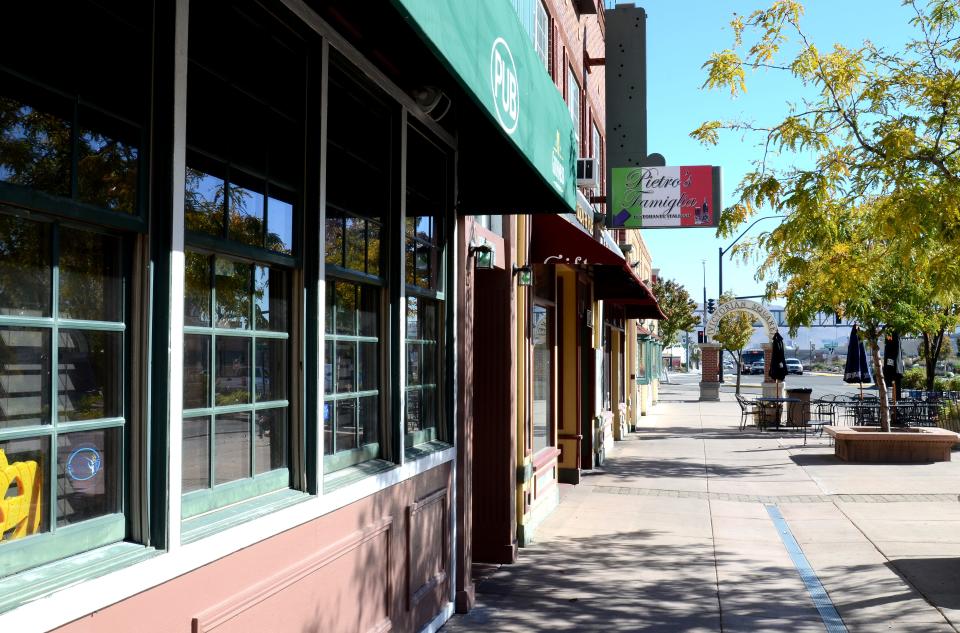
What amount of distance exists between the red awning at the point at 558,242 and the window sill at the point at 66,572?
687cm

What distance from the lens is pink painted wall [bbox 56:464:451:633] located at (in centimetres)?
313

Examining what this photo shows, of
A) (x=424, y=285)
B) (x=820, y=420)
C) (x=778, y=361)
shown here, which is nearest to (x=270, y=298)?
(x=424, y=285)

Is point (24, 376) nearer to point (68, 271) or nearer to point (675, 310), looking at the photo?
point (68, 271)

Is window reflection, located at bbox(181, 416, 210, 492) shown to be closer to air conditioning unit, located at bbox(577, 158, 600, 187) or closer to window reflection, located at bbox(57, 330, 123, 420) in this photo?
window reflection, located at bbox(57, 330, 123, 420)

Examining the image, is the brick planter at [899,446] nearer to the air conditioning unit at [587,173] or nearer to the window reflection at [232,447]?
the air conditioning unit at [587,173]

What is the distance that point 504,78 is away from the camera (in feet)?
16.2

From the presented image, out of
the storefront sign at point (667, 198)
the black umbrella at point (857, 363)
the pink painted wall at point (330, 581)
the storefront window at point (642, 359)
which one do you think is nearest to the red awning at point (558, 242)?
the pink painted wall at point (330, 581)

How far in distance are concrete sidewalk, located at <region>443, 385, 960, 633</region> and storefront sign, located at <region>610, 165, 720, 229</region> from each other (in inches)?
154

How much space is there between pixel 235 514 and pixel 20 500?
1.14 meters

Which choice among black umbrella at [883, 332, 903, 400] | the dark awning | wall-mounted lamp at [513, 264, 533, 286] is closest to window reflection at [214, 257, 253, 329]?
wall-mounted lamp at [513, 264, 533, 286]

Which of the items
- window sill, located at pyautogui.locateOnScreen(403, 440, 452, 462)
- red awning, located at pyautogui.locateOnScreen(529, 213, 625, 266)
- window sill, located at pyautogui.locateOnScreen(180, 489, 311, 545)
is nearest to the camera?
window sill, located at pyautogui.locateOnScreen(180, 489, 311, 545)

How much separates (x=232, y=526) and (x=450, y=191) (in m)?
3.58

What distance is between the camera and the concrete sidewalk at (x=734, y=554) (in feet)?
22.5

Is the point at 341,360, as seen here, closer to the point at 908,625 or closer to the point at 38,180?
the point at 38,180
